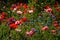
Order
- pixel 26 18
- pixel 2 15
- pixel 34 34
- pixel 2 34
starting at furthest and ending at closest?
pixel 2 15 → pixel 26 18 → pixel 2 34 → pixel 34 34

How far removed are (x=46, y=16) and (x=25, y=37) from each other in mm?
827

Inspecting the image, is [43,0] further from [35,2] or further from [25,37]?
[25,37]

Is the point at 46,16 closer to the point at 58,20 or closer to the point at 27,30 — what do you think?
the point at 58,20

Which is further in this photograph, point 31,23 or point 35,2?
point 35,2

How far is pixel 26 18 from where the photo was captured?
460cm

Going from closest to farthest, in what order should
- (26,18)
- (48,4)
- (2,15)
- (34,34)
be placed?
(34,34), (26,18), (2,15), (48,4)

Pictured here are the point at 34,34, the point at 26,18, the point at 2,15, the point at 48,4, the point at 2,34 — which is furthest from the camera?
the point at 48,4

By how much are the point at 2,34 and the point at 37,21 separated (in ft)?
2.23

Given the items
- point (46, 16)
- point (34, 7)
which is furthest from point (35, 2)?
point (46, 16)

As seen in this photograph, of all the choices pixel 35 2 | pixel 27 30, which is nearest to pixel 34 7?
pixel 35 2

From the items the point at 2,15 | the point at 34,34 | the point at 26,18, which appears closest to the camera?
the point at 34,34

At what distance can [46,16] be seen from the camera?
470 cm

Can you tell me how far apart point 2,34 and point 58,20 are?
3.50 feet

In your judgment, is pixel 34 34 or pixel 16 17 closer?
pixel 34 34
